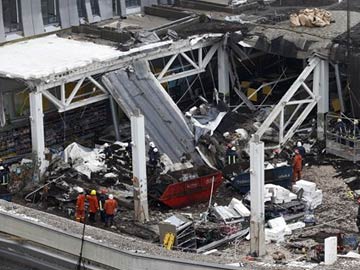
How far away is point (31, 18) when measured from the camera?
42.4 m

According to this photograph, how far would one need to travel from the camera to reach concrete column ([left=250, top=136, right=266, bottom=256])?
32844mm

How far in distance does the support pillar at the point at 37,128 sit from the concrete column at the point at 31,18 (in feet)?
18.2

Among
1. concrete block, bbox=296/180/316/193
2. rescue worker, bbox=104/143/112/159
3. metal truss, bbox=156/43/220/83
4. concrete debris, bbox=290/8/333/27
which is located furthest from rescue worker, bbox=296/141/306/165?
rescue worker, bbox=104/143/112/159

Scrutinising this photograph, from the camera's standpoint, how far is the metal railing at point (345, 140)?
39.8 meters

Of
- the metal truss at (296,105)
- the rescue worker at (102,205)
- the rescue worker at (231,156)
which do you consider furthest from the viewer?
the metal truss at (296,105)

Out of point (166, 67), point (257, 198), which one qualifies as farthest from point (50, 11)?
point (257, 198)

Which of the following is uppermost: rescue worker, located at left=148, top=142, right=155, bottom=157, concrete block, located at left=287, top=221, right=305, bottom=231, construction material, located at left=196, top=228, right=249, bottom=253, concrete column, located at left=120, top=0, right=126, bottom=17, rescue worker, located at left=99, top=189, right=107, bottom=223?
concrete column, located at left=120, top=0, right=126, bottom=17

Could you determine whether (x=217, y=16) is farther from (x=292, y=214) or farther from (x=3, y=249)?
(x=3, y=249)

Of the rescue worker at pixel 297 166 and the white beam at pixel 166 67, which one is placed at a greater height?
the white beam at pixel 166 67

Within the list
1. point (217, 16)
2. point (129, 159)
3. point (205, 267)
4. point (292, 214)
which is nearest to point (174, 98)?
point (217, 16)

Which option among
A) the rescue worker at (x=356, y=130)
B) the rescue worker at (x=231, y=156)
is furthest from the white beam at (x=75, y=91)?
the rescue worker at (x=356, y=130)

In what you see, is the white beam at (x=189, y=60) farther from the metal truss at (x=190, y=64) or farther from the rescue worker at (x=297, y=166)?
the rescue worker at (x=297, y=166)

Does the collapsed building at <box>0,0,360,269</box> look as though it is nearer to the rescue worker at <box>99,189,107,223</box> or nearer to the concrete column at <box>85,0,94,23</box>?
the concrete column at <box>85,0,94,23</box>

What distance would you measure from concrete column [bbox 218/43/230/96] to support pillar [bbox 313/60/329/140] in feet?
12.6
